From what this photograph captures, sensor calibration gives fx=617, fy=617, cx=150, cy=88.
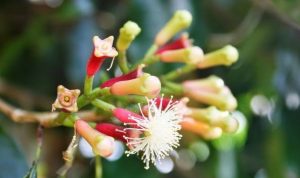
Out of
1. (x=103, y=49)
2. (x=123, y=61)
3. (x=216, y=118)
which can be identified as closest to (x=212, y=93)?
(x=216, y=118)

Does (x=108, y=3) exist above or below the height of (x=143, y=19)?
above

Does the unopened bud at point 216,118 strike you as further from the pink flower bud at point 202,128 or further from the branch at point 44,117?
the branch at point 44,117

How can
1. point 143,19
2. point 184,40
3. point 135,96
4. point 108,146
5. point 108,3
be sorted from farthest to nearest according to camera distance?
point 108,3
point 143,19
point 184,40
point 135,96
point 108,146

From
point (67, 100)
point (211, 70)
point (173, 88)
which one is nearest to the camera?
point (67, 100)

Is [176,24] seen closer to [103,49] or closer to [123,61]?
[123,61]

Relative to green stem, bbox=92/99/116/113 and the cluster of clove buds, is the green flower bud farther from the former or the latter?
green stem, bbox=92/99/116/113

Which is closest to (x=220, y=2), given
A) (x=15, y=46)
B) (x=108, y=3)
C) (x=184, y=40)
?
(x=108, y=3)

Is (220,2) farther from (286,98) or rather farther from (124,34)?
(124,34)
